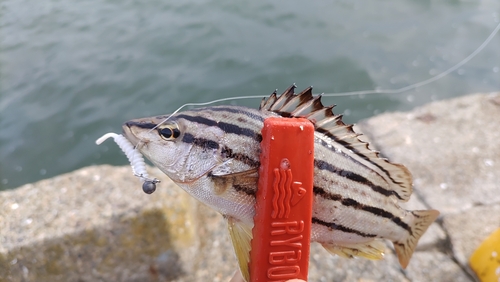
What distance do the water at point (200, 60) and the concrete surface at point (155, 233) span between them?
219 cm

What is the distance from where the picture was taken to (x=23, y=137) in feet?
20.7

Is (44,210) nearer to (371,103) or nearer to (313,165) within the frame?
(313,165)

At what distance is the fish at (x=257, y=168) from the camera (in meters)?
1.66

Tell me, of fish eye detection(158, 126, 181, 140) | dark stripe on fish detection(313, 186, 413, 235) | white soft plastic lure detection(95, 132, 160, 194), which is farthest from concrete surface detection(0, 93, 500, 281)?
fish eye detection(158, 126, 181, 140)

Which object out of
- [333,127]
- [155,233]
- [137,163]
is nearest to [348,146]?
[333,127]

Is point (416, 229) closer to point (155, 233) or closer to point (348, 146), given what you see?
point (348, 146)

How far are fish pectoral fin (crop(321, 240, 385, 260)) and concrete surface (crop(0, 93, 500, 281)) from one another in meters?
1.27

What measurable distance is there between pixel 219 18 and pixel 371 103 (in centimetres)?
431

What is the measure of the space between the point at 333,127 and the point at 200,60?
6.14 meters

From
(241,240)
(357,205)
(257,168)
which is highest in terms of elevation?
(257,168)

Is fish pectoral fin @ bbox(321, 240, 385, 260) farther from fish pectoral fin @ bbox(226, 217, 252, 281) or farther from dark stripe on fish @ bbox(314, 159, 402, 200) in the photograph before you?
fish pectoral fin @ bbox(226, 217, 252, 281)

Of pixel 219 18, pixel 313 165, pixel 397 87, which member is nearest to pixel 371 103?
pixel 397 87

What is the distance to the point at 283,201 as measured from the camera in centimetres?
165

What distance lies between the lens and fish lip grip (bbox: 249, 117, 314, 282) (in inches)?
63.4
